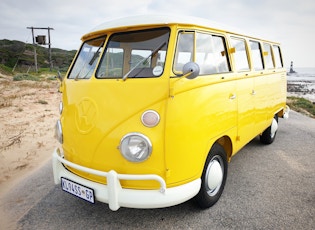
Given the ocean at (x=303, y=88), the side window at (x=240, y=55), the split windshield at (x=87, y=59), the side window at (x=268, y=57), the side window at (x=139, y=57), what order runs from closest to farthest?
1. the side window at (x=139, y=57)
2. the split windshield at (x=87, y=59)
3. the side window at (x=240, y=55)
4. the side window at (x=268, y=57)
5. the ocean at (x=303, y=88)

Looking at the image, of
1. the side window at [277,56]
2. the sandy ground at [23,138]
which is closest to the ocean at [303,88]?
the side window at [277,56]

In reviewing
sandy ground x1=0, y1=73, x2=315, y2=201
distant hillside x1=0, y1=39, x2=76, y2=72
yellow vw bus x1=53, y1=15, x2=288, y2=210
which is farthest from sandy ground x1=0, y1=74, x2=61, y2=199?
distant hillside x1=0, y1=39, x2=76, y2=72

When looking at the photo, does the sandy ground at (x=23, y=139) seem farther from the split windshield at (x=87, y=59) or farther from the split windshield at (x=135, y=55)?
the split windshield at (x=135, y=55)

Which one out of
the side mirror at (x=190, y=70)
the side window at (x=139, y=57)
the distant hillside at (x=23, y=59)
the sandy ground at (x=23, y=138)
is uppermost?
the distant hillside at (x=23, y=59)

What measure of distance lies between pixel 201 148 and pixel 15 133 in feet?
18.3

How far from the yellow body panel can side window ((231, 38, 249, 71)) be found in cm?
58

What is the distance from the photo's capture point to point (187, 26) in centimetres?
251

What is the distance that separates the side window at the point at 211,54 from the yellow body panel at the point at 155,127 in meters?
0.10

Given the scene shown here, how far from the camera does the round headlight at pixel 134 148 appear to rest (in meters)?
2.24

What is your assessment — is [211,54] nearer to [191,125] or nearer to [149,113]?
[191,125]

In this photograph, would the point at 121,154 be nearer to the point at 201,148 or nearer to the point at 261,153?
the point at 201,148

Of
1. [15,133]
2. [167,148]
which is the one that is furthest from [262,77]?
[15,133]

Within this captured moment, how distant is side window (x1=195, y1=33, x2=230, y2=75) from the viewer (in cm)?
268

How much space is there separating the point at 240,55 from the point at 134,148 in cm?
224
